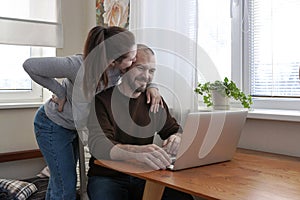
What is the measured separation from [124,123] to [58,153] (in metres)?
0.37

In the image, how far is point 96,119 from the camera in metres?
1.50

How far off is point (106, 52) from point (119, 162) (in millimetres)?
472

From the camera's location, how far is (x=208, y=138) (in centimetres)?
134

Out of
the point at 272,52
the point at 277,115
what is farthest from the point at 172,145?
the point at 272,52

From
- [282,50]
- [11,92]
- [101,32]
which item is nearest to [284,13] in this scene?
[282,50]

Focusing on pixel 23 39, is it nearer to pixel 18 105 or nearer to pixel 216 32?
pixel 18 105

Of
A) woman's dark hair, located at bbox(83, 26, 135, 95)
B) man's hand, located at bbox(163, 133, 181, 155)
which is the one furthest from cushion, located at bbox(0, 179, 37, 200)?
man's hand, located at bbox(163, 133, 181, 155)

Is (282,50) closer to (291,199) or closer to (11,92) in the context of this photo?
(291,199)

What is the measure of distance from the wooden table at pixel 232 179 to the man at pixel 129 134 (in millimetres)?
56

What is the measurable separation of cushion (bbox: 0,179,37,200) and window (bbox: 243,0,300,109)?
4.48ft

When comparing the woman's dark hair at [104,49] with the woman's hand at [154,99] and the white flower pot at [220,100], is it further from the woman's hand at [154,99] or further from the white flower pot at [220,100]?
the white flower pot at [220,100]

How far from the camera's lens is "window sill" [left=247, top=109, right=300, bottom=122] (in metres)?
1.64

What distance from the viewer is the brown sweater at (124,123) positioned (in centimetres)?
147

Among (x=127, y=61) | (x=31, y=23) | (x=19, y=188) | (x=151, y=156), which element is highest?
(x=31, y=23)
